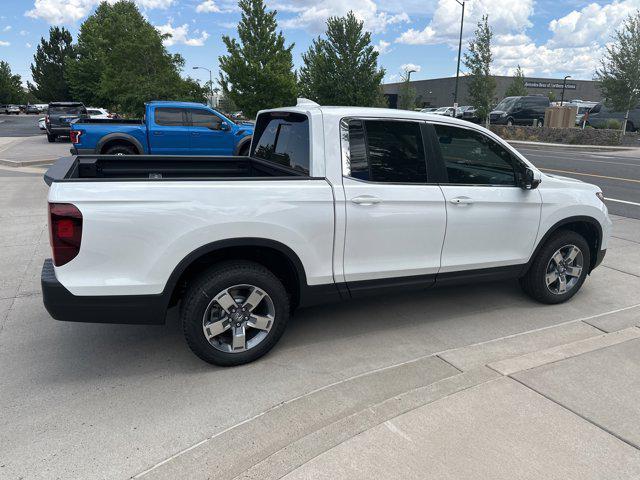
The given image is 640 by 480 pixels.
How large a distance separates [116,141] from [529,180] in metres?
10.0

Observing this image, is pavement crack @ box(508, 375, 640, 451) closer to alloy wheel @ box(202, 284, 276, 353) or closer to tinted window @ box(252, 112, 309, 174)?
alloy wheel @ box(202, 284, 276, 353)

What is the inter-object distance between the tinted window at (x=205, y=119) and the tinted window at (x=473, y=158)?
906 centimetres

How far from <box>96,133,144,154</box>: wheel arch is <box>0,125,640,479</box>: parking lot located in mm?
7388

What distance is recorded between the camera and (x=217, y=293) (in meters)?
3.21

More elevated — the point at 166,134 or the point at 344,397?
the point at 166,134

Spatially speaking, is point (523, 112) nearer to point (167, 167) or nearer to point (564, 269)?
point (564, 269)

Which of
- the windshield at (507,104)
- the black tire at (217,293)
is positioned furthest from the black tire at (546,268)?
the windshield at (507,104)

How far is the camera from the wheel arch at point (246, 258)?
3.12 m

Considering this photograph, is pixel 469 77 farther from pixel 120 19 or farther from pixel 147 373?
pixel 147 373

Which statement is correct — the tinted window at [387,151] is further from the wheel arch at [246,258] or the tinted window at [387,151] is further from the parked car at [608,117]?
the parked car at [608,117]

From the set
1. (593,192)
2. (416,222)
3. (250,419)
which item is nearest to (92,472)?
(250,419)

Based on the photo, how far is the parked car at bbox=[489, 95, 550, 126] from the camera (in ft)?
103

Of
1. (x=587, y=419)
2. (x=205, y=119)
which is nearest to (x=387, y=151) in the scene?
(x=587, y=419)

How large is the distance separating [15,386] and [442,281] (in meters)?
3.12
